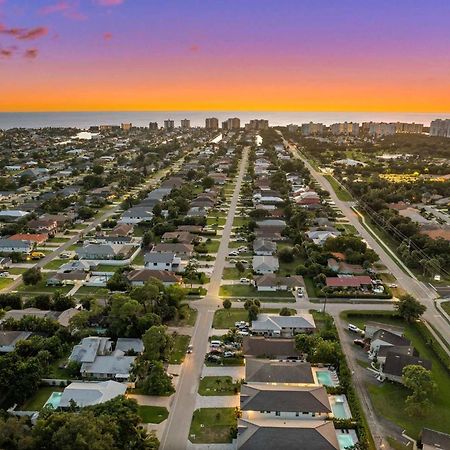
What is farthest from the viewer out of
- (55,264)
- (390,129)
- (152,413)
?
(390,129)

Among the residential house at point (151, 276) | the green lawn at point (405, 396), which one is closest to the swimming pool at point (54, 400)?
the residential house at point (151, 276)

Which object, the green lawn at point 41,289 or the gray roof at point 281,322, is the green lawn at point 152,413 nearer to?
the gray roof at point 281,322

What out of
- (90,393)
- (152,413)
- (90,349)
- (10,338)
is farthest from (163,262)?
(152,413)

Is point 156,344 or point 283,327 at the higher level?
point 156,344

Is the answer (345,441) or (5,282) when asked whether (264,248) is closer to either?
(5,282)

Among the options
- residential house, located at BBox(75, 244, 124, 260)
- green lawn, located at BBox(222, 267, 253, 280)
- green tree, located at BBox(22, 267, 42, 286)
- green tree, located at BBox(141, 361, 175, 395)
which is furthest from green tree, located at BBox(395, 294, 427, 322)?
green tree, located at BBox(22, 267, 42, 286)

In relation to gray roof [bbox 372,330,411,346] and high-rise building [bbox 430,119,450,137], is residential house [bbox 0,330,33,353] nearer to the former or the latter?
gray roof [bbox 372,330,411,346]

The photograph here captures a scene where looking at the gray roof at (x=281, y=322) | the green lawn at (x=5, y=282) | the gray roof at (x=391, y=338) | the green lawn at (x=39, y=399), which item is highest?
the gray roof at (x=391, y=338)
